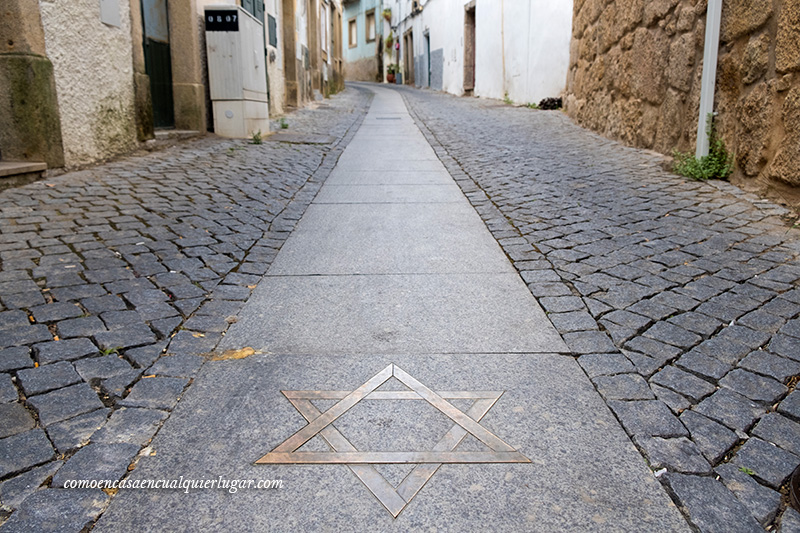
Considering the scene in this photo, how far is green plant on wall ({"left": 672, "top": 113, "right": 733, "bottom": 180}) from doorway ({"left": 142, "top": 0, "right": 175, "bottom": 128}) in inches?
266

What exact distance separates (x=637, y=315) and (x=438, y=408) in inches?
53.9

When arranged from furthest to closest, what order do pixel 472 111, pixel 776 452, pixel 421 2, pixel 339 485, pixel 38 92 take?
pixel 421 2
pixel 472 111
pixel 38 92
pixel 776 452
pixel 339 485

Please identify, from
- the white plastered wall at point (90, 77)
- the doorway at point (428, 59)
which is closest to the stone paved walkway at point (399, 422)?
the white plastered wall at point (90, 77)

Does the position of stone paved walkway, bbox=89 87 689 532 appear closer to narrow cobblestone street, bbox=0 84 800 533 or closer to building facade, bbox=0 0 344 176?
narrow cobblestone street, bbox=0 84 800 533

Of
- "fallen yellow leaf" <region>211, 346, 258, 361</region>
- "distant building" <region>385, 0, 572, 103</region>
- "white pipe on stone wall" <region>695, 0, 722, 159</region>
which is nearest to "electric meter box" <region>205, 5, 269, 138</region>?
"white pipe on stone wall" <region>695, 0, 722, 159</region>

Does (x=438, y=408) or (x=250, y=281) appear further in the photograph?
(x=250, y=281)

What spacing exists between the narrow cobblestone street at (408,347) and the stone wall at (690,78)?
1.55 ft

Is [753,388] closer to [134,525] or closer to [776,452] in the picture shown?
[776,452]

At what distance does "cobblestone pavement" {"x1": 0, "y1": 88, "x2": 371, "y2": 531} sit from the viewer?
209 centimetres

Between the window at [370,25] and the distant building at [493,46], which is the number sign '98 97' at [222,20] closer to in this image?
the distant building at [493,46]

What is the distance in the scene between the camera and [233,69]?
9.09m

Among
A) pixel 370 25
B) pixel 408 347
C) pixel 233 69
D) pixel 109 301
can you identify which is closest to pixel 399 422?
pixel 408 347

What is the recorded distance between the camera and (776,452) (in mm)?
2127

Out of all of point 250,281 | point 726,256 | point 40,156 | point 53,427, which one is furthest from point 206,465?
point 40,156
